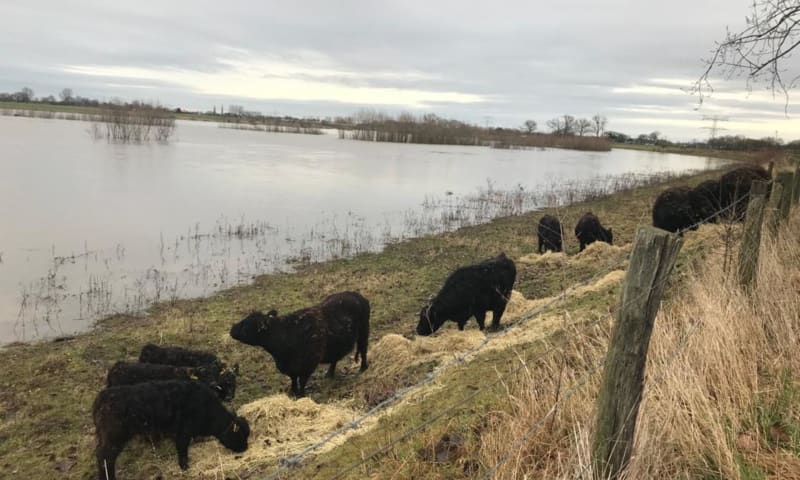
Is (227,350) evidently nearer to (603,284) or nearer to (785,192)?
(603,284)

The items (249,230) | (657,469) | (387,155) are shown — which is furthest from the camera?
(387,155)

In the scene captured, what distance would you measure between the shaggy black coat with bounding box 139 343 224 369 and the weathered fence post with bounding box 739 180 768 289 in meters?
6.67

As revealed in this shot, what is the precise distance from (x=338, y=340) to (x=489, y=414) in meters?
3.94

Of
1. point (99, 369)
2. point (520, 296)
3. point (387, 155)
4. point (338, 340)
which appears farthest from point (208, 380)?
point (387, 155)

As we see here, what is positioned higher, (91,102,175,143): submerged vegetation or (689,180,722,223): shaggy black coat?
(91,102,175,143): submerged vegetation

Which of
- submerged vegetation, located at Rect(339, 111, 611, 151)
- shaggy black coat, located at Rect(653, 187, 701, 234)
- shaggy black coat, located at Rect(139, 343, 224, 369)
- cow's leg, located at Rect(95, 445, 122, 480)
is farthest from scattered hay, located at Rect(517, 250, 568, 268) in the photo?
submerged vegetation, located at Rect(339, 111, 611, 151)

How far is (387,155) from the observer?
5525 centimetres

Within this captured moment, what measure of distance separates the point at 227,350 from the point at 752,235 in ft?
26.4

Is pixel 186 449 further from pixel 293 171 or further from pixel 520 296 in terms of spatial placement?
pixel 293 171

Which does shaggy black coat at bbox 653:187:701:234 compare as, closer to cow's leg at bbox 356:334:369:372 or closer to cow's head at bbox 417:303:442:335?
cow's head at bbox 417:303:442:335

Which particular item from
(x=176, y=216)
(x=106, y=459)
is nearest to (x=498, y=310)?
(x=106, y=459)

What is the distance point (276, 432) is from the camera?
626cm

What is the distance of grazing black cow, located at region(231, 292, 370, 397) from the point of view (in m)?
7.52

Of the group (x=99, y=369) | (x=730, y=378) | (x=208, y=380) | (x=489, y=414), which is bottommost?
(x=99, y=369)
